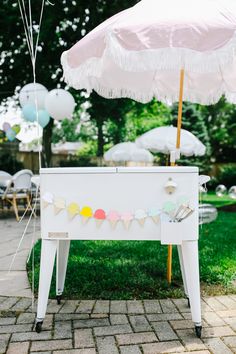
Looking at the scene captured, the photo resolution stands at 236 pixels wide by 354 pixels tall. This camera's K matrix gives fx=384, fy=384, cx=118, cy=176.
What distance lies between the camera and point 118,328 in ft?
7.64

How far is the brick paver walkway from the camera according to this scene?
6.80ft

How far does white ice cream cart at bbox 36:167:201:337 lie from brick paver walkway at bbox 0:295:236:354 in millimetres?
130

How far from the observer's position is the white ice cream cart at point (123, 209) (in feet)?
7.18

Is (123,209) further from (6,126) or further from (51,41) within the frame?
(51,41)

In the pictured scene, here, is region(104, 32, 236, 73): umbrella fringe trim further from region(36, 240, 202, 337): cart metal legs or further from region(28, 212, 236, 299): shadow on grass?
region(28, 212, 236, 299): shadow on grass

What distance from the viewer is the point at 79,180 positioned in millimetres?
2246

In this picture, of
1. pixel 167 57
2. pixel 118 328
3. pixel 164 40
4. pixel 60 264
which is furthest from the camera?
pixel 60 264

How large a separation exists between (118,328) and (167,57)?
1.63 metres

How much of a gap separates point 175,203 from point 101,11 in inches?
325

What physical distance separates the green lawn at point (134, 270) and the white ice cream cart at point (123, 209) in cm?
79

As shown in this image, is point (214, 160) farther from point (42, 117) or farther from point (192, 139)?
point (42, 117)

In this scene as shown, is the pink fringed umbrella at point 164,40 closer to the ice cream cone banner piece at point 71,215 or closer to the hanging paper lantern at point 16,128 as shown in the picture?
the ice cream cone banner piece at point 71,215

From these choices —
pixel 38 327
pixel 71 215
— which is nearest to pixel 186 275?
pixel 71 215

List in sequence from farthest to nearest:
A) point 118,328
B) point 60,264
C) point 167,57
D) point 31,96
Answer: point 31,96 < point 60,264 < point 118,328 < point 167,57
